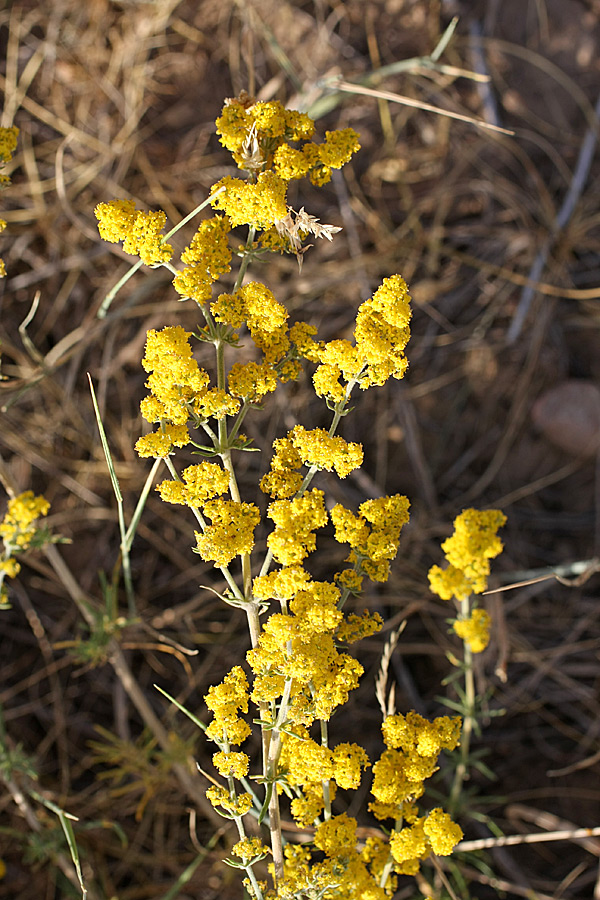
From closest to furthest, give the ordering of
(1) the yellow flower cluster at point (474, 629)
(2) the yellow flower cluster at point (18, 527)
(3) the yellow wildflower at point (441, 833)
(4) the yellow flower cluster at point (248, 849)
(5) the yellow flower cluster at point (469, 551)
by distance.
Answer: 1. (4) the yellow flower cluster at point (248, 849)
2. (3) the yellow wildflower at point (441, 833)
3. (5) the yellow flower cluster at point (469, 551)
4. (1) the yellow flower cluster at point (474, 629)
5. (2) the yellow flower cluster at point (18, 527)

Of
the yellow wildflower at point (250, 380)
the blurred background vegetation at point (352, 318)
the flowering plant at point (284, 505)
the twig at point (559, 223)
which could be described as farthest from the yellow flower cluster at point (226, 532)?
the twig at point (559, 223)

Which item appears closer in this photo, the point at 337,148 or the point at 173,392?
the point at 173,392

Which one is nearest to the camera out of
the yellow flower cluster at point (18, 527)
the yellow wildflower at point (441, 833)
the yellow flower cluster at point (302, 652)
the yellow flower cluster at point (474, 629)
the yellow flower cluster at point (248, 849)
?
the yellow flower cluster at point (302, 652)

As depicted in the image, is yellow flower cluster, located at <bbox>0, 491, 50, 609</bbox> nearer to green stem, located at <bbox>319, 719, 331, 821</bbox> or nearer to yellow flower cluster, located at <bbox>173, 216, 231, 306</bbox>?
yellow flower cluster, located at <bbox>173, 216, 231, 306</bbox>

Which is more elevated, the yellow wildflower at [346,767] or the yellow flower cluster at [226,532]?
the yellow flower cluster at [226,532]

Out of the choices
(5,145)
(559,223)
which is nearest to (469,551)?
(5,145)

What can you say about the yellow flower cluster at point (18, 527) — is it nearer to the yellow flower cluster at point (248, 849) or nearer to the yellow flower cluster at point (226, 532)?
the yellow flower cluster at point (226, 532)

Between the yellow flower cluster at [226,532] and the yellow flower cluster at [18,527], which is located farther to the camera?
the yellow flower cluster at [18,527]

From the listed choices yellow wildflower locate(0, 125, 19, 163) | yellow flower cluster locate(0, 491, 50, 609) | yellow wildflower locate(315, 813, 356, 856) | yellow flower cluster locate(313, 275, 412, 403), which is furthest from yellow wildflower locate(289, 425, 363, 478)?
yellow wildflower locate(0, 125, 19, 163)

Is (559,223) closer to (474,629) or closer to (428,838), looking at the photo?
(474,629)
